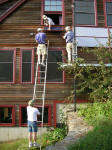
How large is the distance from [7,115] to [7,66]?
263 centimetres

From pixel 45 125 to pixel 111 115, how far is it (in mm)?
4019

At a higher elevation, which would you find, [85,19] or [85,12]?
[85,12]

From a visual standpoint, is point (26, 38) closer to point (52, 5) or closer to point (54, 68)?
point (54, 68)

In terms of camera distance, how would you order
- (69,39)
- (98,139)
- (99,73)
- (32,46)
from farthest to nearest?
(32,46) → (69,39) → (99,73) → (98,139)

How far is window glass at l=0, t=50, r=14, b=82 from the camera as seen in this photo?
11.6 meters

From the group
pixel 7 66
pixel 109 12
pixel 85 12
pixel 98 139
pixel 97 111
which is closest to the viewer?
pixel 98 139

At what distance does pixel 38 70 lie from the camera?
38.3ft

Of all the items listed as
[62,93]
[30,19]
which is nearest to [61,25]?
[30,19]

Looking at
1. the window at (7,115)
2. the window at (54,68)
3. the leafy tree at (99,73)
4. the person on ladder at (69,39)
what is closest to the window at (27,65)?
the window at (54,68)

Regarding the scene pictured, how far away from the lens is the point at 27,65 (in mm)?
11766

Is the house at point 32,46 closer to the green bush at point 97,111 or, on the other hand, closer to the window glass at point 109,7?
the window glass at point 109,7

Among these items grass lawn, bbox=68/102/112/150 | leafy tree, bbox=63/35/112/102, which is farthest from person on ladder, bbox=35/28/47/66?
grass lawn, bbox=68/102/112/150

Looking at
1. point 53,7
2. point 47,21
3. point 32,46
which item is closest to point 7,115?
point 32,46

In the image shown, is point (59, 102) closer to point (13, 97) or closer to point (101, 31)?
point (13, 97)
